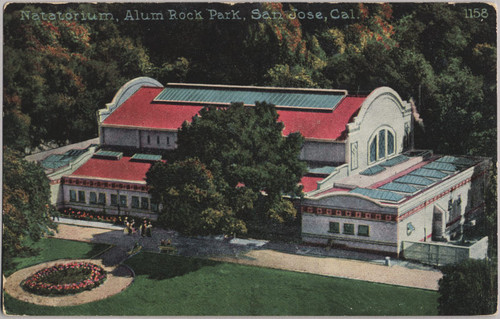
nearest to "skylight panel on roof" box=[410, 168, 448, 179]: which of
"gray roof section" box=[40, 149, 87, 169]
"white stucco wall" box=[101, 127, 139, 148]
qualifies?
"white stucco wall" box=[101, 127, 139, 148]

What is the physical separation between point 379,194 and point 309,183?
284 centimetres

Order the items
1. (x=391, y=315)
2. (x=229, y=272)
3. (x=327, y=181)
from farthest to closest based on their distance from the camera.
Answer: (x=327, y=181), (x=229, y=272), (x=391, y=315)

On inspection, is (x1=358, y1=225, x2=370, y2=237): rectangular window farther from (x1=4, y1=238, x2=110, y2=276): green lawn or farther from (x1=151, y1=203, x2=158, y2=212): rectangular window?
(x1=4, y1=238, x2=110, y2=276): green lawn

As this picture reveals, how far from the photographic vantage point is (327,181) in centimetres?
4241

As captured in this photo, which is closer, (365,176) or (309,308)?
(309,308)

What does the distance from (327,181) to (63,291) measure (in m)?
11.4

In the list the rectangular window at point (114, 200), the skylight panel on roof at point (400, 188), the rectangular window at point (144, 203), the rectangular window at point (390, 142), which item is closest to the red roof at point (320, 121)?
the rectangular window at point (390, 142)

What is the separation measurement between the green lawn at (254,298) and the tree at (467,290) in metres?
0.84

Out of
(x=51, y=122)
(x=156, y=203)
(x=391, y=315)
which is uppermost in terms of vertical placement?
(x=51, y=122)

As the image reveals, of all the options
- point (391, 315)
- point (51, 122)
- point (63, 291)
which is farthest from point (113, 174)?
point (391, 315)

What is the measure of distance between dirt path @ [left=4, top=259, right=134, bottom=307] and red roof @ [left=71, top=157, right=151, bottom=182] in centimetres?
472

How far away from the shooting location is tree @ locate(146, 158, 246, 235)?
1581 inches

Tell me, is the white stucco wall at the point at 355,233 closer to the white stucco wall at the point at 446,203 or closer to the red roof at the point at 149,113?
the white stucco wall at the point at 446,203

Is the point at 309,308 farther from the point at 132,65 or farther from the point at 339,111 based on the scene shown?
the point at 132,65
